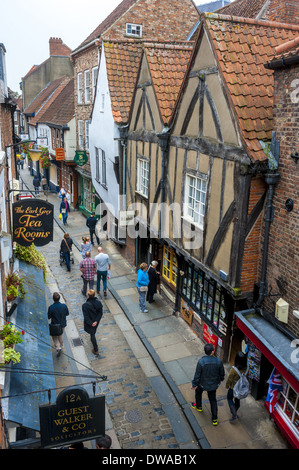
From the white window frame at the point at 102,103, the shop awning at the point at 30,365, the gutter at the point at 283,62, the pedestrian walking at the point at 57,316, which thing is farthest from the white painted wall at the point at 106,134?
the gutter at the point at 283,62

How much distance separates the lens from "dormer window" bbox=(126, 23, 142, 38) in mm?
17672

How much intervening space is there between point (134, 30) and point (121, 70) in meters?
4.73

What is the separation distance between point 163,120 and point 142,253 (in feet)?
18.0

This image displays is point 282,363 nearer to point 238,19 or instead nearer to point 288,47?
point 288,47

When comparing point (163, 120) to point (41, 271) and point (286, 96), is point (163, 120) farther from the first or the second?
point (41, 271)

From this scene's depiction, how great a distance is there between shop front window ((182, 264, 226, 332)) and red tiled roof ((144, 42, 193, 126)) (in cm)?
450

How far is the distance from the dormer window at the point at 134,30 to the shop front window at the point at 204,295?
12.9 meters

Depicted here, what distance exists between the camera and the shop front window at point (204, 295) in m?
8.87

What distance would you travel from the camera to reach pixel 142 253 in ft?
46.7

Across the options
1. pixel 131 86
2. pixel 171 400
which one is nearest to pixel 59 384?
pixel 171 400

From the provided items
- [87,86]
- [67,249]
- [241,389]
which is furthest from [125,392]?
[87,86]

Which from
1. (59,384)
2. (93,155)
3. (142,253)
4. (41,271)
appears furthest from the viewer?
(93,155)

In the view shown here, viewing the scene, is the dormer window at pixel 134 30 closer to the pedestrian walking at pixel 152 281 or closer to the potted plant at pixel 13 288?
the pedestrian walking at pixel 152 281

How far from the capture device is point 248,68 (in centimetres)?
768
